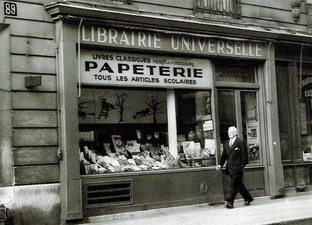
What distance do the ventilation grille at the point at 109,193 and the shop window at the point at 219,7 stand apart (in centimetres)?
469

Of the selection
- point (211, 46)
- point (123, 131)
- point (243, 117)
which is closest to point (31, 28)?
point (123, 131)

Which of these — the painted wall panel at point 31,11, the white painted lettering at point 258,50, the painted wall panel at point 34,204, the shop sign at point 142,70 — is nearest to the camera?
the painted wall panel at point 34,204

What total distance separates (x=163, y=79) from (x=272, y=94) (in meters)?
3.26

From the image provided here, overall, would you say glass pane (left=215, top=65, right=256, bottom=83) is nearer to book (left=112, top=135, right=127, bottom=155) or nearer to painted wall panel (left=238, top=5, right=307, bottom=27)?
painted wall panel (left=238, top=5, right=307, bottom=27)

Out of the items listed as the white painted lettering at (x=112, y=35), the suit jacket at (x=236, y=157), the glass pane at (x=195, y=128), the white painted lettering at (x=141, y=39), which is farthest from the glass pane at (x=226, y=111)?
the white painted lettering at (x=112, y=35)

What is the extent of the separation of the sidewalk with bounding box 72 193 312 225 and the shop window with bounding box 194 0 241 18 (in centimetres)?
476

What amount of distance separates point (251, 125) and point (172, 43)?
3273mm

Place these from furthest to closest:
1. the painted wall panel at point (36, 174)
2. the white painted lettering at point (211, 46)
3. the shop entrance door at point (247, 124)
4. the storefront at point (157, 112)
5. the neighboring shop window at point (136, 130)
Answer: the shop entrance door at point (247, 124) → the white painted lettering at point (211, 46) → the neighboring shop window at point (136, 130) → the storefront at point (157, 112) → the painted wall panel at point (36, 174)

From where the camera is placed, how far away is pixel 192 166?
37.8ft

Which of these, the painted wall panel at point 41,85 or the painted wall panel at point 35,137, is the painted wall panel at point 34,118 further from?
the painted wall panel at point 41,85

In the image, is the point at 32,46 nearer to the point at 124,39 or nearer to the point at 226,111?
the point at 124,39

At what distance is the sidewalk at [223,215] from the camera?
9023 mm

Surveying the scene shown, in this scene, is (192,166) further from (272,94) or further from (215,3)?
(215,3)

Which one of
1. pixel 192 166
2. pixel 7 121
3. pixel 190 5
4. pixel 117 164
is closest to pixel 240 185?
pixel 192 166
